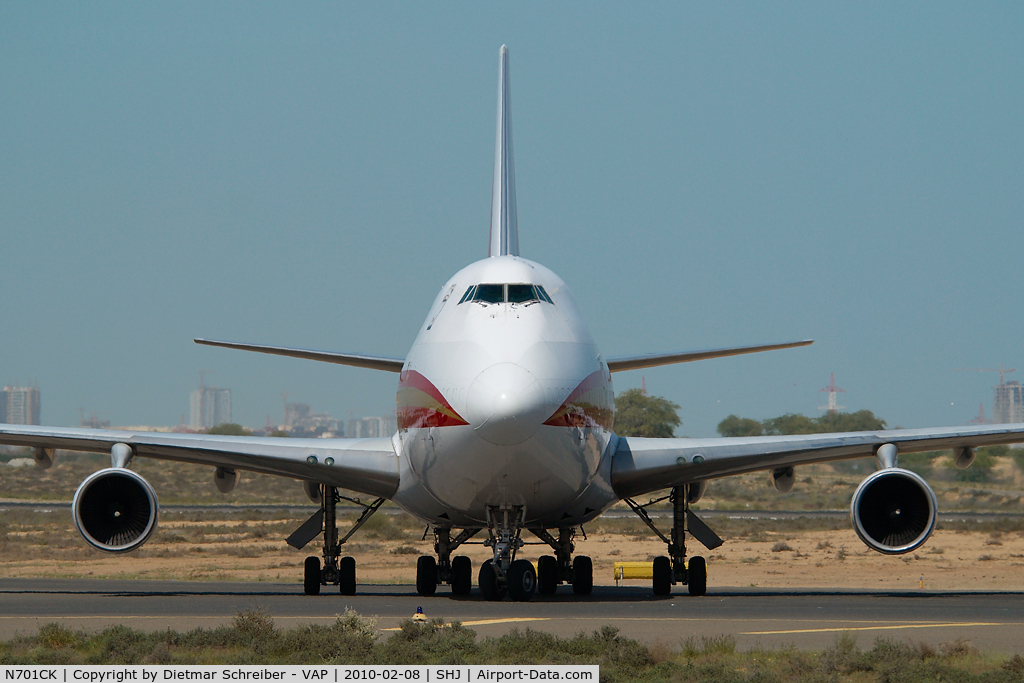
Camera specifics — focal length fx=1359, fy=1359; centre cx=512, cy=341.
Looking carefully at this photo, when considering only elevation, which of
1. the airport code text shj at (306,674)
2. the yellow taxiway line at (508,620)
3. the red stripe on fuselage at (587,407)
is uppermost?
the red stripe on fuselage at (587,407)

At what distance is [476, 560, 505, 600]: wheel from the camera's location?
2070cm

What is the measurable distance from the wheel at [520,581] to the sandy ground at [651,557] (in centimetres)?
1148

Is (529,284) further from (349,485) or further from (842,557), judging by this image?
(842,557)

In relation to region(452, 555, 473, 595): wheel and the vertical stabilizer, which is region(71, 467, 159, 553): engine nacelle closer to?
region(452, 555, 473, 595): wheel

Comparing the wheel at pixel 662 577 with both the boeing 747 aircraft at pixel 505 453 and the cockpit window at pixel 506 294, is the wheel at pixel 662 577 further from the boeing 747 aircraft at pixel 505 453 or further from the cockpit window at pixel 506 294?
the cockpit window at pixel 506 294

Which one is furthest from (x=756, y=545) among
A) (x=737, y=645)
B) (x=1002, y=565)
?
(x=737, y=645)

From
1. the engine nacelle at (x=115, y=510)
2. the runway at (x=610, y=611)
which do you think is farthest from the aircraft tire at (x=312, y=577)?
the engine nacelle at (x=115, y=510)

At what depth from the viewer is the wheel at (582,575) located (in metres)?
25.1

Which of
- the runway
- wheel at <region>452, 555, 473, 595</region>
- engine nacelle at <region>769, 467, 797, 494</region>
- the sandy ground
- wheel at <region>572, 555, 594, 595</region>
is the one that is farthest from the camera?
the sandy ground

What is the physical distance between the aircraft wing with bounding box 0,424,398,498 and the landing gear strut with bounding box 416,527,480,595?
4.44 feet

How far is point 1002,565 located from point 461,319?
22554 millimetres

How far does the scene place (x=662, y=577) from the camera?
23922 mm

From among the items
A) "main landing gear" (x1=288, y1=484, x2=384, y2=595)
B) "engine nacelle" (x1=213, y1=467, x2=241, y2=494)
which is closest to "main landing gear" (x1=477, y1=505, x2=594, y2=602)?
"main landing gear" (x1=288, y1=484, x2=384, y2=595)

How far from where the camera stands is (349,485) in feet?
78.2
